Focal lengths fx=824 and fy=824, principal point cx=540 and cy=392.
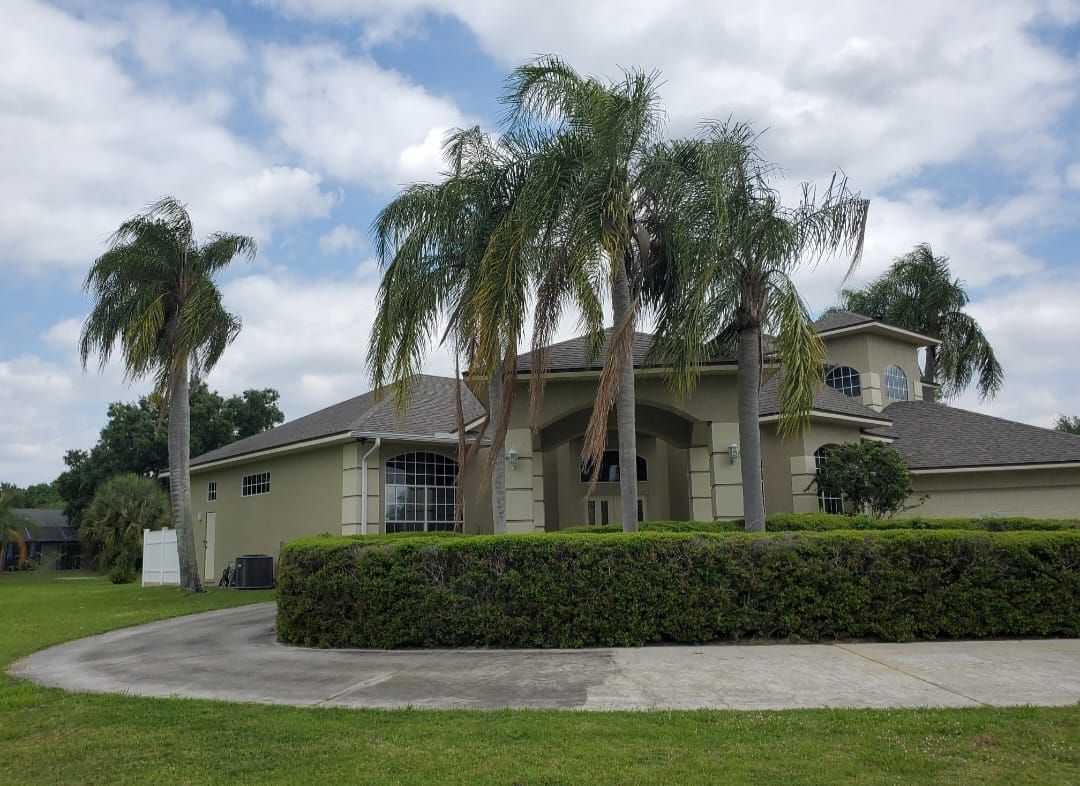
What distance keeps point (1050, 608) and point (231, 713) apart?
32.7 ft

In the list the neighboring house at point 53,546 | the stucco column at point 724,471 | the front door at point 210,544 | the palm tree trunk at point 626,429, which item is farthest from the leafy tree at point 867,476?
the neighboring house at point 53,546

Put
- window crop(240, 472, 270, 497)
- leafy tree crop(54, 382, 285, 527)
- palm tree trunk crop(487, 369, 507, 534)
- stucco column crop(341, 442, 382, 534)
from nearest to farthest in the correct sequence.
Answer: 1. palm tree trunk crop(487, 369, 507, 534)
2. stucco column crop(341, 442, 382, 534)
3. window crop(240, 472, 270, 497)
4. leafy tree crop(54, 382, 285, 527)

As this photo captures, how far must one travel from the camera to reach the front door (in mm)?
25438

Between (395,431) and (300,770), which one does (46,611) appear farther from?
(300,770)

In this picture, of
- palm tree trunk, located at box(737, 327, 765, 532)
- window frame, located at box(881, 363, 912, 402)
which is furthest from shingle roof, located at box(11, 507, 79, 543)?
palm tree trunk, located at box(737, 327, 765, 532)

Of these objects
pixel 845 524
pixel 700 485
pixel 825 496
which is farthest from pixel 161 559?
pixel 845 524

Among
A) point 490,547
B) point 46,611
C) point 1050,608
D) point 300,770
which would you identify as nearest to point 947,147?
point 1050,608

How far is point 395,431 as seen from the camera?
19.9 metres

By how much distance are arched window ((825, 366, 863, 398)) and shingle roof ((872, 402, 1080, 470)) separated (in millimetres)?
1243

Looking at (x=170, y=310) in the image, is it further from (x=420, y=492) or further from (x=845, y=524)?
(x=845, y=524)

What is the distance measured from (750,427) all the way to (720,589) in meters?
3.83

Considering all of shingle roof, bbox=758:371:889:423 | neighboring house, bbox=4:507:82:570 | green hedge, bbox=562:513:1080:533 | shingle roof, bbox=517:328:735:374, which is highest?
shingle roof, bbox=517:328:735:374

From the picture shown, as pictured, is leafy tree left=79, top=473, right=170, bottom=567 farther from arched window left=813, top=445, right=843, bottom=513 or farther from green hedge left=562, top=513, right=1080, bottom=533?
arched window left=813, top=445, right=843, bottom=513

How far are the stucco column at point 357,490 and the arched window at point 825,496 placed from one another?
10.8m
